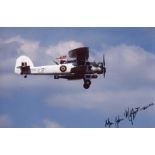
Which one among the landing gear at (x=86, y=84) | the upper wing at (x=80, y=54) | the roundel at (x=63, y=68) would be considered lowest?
the landing gear at (x=86, y=84)

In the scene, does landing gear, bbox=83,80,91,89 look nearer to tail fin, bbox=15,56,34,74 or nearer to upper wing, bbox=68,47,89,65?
upper wing, bbox=68,47,89,65

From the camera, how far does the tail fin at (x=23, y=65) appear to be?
5.90 meters

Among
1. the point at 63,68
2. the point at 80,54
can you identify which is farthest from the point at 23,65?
the point at 80,54

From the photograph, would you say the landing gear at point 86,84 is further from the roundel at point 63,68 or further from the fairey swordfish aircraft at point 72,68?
the roundel at point 63,68

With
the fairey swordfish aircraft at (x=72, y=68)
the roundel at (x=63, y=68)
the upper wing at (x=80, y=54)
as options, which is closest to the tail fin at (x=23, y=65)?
the fairey swordfish aircraft at (x=72, y=68)

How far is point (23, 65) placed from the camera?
590cm

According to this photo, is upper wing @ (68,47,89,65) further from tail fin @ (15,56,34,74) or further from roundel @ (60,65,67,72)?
Result: tail fin @ (15,56,34,74)

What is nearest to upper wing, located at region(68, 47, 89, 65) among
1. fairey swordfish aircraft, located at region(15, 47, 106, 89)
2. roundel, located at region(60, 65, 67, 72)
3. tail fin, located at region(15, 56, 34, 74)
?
fairey swordfish aircraft, located at region(15, 47, 106, 89)

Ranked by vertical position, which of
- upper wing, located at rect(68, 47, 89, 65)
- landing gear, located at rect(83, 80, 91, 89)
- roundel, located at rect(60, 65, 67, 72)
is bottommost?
landing gear, located at rect(83, 80, 91, 89)

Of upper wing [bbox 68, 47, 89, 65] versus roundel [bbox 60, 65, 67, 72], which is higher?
upper wing [bbox 68, 47, 89, 65]

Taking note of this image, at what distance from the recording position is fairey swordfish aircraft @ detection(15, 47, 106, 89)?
19.5 feet

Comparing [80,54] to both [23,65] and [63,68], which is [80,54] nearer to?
[63,68]

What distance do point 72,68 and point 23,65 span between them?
538 millimetres
